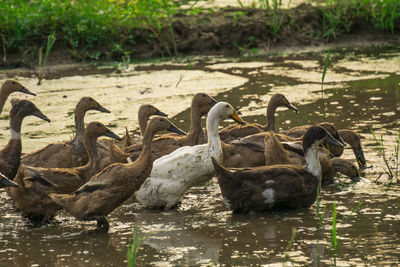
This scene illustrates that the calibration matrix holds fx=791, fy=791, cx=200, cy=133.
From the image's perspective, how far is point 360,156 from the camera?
8.67m

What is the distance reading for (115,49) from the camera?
13812 millimetres

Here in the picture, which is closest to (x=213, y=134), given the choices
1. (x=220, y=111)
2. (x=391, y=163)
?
(x=220, y=111)

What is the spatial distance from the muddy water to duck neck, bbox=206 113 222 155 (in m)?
0.52

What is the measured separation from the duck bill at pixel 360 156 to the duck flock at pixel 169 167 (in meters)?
0.01

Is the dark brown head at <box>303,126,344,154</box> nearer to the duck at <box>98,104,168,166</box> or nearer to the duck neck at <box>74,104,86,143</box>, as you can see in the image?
the duck at <box>98,104,168,166</box>

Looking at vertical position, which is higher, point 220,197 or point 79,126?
point 79,126

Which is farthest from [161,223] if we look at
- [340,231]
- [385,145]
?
[385,145]

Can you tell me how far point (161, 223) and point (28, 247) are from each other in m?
1.23

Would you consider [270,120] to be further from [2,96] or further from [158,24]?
[158,24]

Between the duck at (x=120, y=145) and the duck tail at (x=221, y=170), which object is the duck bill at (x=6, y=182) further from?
Answer: the duck tail at (x=221, y=170)

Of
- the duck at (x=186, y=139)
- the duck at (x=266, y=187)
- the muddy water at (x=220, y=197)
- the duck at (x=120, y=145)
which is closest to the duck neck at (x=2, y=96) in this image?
the muddy water at (x=220, y=197)

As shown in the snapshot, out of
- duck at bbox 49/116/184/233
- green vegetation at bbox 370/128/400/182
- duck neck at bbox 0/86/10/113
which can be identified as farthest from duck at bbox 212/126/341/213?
duck neck at bbox 0/86/10/113

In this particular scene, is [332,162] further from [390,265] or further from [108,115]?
[108,115]

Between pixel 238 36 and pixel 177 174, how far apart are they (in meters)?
7.16
